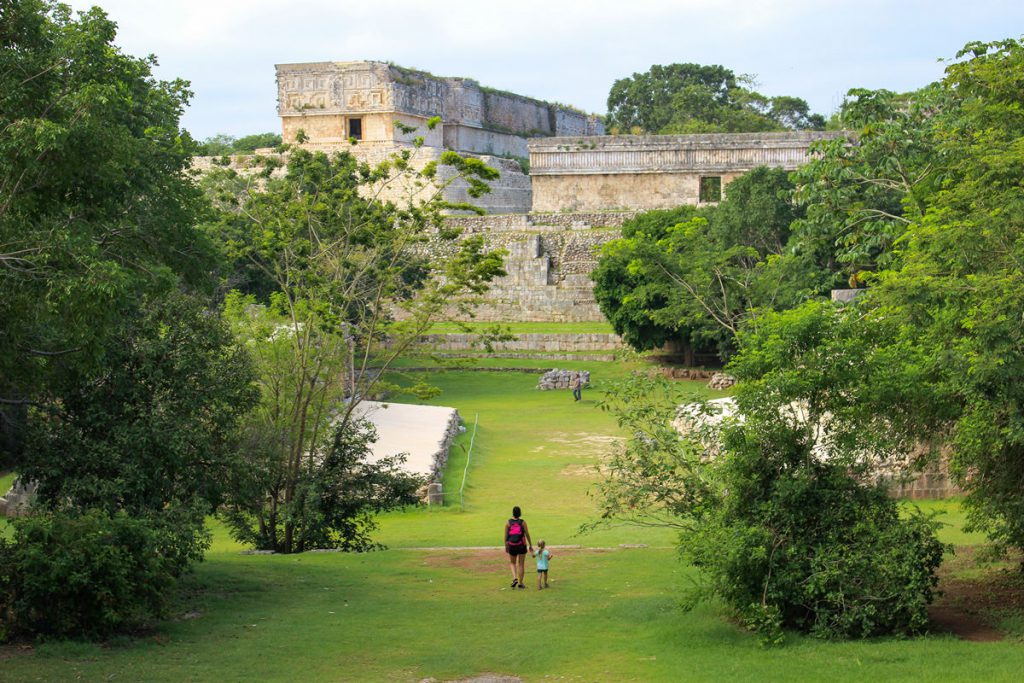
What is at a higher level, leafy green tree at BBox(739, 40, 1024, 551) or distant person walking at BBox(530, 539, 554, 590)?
leafy green tree at BBox(739, 40, 1024, 551)

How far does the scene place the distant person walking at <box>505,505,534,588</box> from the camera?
12414 millimetres

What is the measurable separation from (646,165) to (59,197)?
115 ft

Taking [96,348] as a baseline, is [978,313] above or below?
above

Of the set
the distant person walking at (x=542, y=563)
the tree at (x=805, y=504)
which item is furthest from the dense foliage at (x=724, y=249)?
the tree at (x=805, y=504)

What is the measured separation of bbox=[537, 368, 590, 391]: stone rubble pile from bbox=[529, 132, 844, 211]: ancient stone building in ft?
40.3

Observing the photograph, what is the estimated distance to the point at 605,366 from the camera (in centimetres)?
3541

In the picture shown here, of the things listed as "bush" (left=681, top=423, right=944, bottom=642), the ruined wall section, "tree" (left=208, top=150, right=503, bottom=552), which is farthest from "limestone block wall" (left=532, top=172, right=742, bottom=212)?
"bush" (left=681, top=423, right=944, bottom=642)

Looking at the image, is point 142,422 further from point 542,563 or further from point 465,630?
point 542,563

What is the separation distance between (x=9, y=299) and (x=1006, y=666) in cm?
721

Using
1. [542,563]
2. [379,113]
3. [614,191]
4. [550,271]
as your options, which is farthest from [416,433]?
[379,113]

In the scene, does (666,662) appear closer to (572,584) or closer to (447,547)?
(572,584)

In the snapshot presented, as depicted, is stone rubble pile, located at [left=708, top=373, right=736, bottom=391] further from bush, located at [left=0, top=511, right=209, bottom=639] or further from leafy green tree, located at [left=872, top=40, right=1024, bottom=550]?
bush, located at [left=0, top=511, right=209, bottom=639]

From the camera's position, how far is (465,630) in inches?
425

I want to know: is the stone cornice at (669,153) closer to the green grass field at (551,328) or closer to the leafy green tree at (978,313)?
the green grass field at (551,328)
